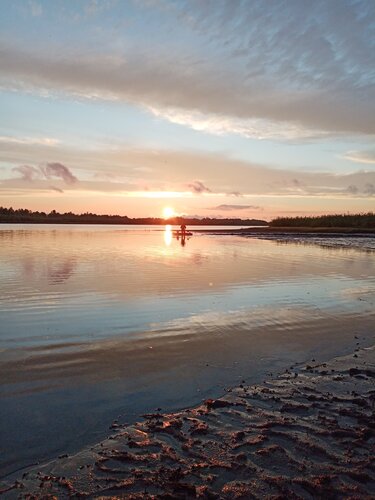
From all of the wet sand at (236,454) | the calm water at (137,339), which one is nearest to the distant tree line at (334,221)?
the calm water at (137,339)

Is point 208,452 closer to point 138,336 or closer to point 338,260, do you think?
point 138,336

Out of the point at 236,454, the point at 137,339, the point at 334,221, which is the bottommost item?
the point at 236,454

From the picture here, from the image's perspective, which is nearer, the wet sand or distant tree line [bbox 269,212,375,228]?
the wet sand

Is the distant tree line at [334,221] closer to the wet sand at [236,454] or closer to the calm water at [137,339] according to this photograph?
the calm water at [137,339]

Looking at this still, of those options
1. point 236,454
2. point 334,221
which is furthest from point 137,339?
point 334,221

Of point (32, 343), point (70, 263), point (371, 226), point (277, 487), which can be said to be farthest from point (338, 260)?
point (371, 226)

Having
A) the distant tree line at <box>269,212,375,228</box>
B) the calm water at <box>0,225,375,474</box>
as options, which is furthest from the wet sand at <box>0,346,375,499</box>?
the distant tree line at <box>269,212,375,228</box>

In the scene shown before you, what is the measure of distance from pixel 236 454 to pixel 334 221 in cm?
9232

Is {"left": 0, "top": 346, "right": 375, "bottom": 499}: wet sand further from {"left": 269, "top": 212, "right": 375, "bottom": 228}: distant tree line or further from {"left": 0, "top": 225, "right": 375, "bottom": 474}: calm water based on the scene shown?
{"left": 269, "top": 212, "right": 375, "bottom": 228}: distant tree line

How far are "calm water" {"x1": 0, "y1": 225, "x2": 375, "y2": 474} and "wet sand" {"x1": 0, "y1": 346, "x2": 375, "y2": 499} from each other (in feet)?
1.58

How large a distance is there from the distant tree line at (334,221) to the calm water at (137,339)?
70015mm

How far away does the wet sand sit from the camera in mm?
4582

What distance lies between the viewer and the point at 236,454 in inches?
208

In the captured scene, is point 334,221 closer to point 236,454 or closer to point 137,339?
point 137,339
